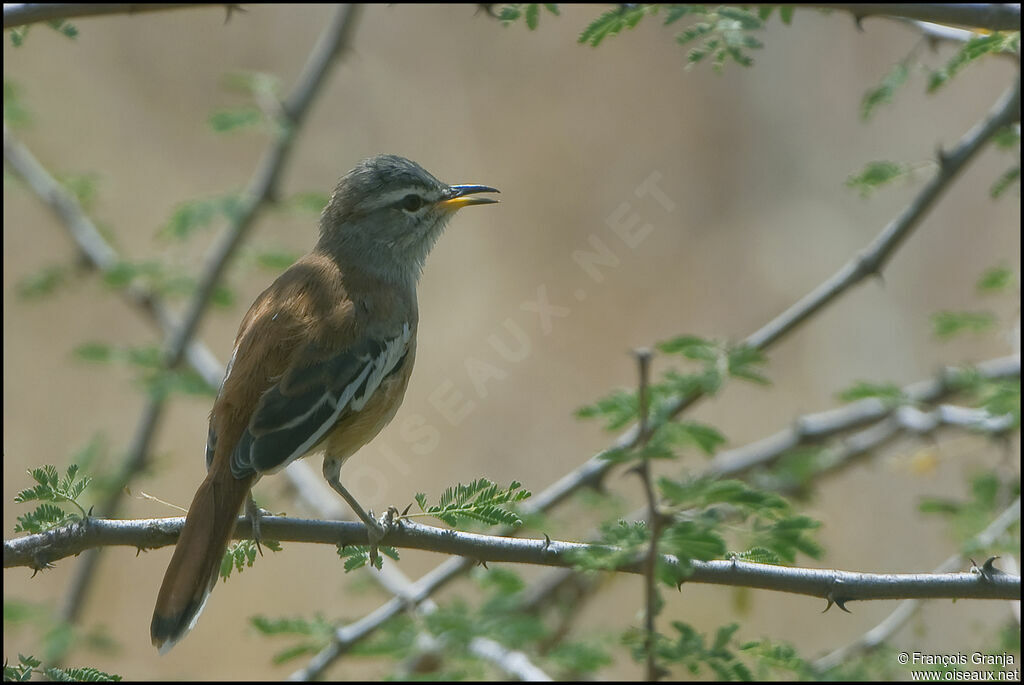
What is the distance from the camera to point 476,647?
4.47 meters

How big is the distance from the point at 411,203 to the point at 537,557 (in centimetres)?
262

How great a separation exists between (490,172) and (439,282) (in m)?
1.34

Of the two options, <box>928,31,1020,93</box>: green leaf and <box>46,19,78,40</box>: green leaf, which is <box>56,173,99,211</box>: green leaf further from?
<box>928,31,1020,93</box>: green leaf

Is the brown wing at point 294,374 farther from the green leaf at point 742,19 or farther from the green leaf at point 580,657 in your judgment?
the green leaf at point 742,19

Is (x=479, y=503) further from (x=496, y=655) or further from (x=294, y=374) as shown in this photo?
(x=496, y=655)

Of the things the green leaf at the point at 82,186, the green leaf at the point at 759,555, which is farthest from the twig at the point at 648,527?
the green leaf at the point at 82,186

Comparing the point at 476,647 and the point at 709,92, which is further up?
the point at 709,92

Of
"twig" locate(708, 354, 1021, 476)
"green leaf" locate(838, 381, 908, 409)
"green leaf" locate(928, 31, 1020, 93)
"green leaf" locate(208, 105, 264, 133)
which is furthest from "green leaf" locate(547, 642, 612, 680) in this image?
"green leaf" locate(208, 105, 264, 133)

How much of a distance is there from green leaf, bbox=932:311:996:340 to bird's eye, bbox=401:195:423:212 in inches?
99.8

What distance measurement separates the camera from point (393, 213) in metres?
5.25

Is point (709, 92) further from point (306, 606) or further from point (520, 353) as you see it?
point (306, 606)

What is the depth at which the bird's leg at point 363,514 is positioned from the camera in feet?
10.8

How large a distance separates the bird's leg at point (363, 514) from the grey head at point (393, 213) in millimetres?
1068

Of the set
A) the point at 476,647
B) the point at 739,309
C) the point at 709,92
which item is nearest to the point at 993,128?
the point at 476,647
